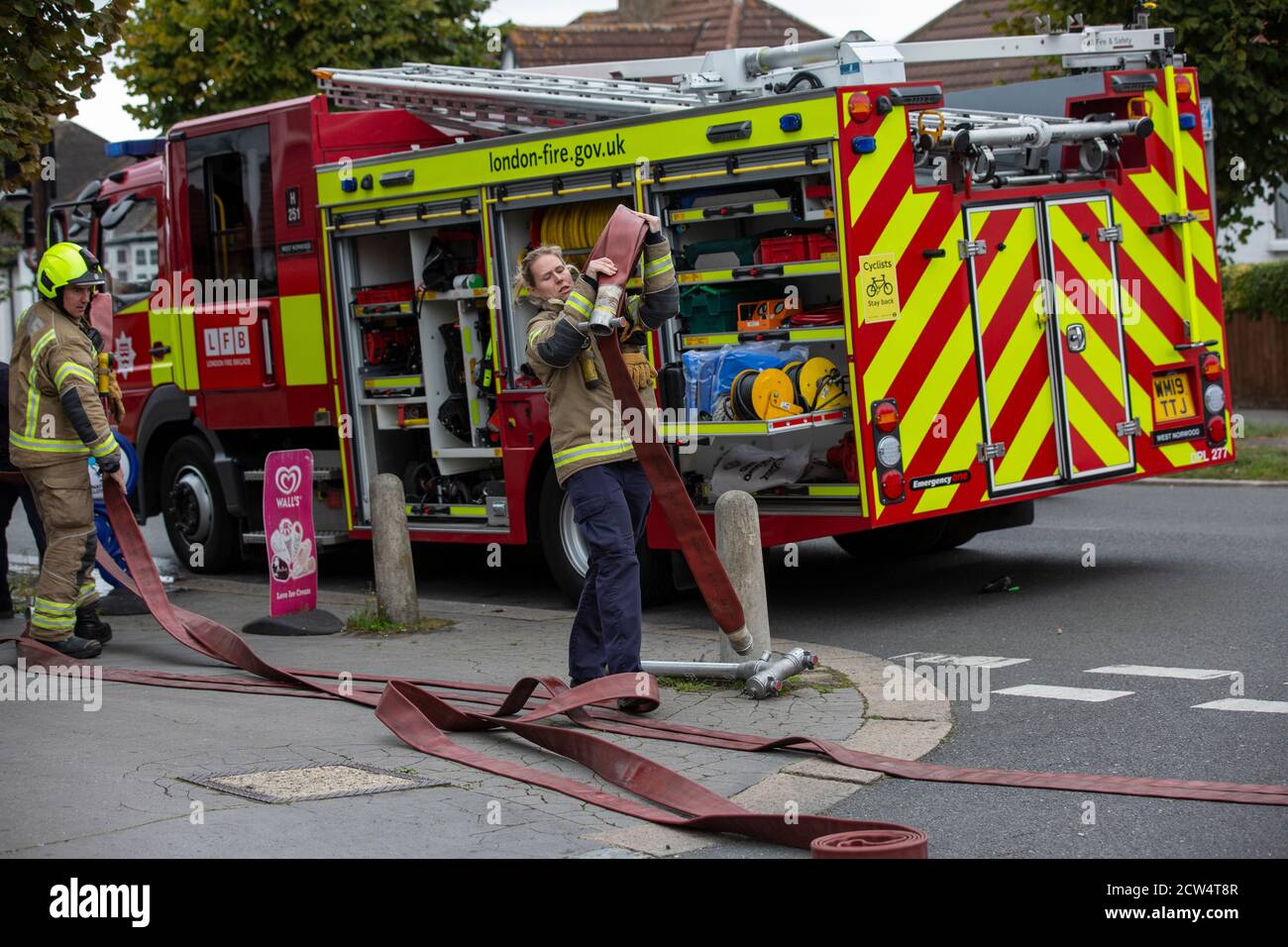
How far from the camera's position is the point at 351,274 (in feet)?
36.7

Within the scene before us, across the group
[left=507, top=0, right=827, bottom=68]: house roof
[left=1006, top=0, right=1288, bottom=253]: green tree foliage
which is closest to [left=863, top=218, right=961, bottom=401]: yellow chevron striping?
Answer: [left=1006, top=0, right=1288, bottom=253]: green tree foliage

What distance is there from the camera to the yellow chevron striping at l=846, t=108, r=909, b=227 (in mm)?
8578

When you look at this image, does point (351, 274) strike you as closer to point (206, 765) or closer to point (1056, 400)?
point (1056, 400)

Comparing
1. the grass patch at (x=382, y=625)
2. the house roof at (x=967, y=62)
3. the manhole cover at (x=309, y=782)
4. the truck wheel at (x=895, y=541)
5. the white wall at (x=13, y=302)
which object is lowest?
the manhole cover at (x=309, y=782)

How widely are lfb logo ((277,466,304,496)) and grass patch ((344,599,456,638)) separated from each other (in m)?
0.79

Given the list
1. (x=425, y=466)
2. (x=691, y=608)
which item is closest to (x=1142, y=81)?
(x=691, y=608)

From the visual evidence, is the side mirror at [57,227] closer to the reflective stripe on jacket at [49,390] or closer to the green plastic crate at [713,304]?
the reflective stripe on jacket at [49,390]

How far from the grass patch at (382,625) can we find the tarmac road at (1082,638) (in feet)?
3.80

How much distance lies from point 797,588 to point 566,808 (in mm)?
5104

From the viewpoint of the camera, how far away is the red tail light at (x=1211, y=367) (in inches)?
401

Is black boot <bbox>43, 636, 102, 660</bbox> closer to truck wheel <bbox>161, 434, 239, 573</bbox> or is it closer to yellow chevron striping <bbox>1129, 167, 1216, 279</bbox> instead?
truck wheel <bbox>161, 434, 239, 573</bbox>

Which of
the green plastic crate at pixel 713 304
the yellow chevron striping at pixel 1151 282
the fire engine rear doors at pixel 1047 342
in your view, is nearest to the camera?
the fire engine rear doors at pixel 1047 342

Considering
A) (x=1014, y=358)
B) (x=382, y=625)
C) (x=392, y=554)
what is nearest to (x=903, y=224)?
(x=1014, y=358)

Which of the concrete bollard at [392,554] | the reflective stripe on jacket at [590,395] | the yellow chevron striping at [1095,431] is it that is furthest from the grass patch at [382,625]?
the yellow chevron striping at [1095,431]
